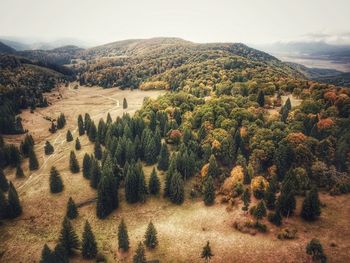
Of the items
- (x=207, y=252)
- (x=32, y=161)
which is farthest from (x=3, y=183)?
(x=207, y=252)

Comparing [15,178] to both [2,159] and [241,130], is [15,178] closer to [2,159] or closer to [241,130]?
[2,159]

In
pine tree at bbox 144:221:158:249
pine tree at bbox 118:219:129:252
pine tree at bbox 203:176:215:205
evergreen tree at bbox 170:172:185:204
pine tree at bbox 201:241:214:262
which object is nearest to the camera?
pine tree at bbox 201:241:214:262

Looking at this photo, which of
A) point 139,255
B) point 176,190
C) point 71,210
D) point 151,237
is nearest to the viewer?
point 139,255

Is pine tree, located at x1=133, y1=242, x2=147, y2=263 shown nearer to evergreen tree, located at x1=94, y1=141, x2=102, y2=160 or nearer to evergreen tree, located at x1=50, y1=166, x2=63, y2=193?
evergreen tree, located at x1=50, y1=166, x2=63, y2=193

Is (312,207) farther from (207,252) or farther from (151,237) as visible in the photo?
(151,237)

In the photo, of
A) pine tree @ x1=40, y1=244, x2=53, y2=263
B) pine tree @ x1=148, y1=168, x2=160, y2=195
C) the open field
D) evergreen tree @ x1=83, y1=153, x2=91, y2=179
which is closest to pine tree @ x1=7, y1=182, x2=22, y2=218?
the open field

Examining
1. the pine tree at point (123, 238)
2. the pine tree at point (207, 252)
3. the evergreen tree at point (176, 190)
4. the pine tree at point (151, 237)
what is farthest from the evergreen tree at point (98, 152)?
the pine tree at point (207, 252)
